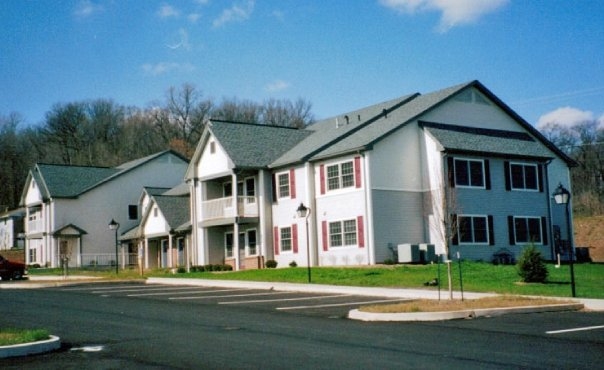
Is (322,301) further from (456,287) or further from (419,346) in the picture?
(419,346)

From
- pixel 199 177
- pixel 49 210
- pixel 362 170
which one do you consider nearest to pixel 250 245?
pixel 199 177

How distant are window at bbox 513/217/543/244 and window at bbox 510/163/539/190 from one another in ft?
5.73

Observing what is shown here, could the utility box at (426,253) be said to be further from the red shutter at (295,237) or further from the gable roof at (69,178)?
the gable roof at (69,178)

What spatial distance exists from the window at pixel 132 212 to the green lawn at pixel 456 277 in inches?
969

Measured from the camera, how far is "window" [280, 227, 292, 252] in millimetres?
38219

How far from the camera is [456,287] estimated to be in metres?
24.5

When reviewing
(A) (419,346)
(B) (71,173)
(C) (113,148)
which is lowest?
(A) (419,346)

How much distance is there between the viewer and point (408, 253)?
3294 cm

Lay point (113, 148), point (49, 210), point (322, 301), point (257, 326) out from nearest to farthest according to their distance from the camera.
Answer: point (257, 326)
point (322, 301)
point (49, 210)
point (113, 148)

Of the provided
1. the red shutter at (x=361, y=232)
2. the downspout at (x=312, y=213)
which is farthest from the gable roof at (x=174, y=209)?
the red shutter at (x=361, y=232)

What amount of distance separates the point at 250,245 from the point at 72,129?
187 feet

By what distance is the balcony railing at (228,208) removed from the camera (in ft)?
130

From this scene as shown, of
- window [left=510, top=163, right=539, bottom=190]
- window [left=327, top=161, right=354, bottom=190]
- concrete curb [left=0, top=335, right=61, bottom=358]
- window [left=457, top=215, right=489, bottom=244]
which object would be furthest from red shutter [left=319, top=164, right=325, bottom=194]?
concrete curb [left=0, top=335, right=61, bottom=358]

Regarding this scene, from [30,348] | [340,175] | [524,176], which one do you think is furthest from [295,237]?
[30,348]
